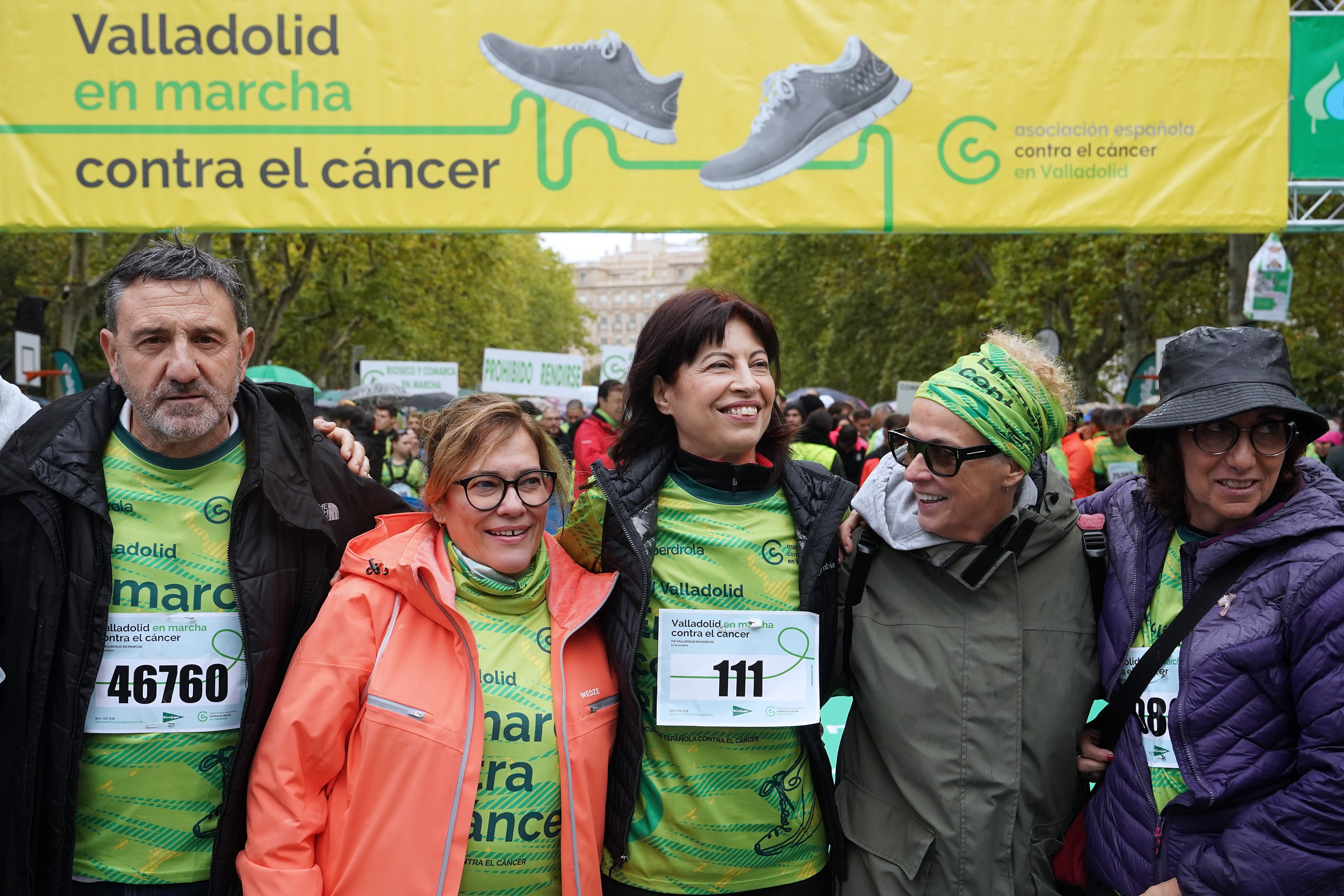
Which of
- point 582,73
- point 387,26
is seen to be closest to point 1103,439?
point 582,73

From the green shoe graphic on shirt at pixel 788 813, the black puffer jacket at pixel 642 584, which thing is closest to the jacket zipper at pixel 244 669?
the black puffer jacket at pixel 642 584

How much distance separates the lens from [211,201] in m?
6.10

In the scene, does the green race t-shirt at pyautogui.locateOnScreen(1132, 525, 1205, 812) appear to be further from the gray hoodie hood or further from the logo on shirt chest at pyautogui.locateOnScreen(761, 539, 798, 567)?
the logo on shirt chest at pyautogui.locateOnScreen(761, 539, 798, 567)

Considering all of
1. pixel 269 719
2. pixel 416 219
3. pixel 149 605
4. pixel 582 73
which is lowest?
pixel 269 719

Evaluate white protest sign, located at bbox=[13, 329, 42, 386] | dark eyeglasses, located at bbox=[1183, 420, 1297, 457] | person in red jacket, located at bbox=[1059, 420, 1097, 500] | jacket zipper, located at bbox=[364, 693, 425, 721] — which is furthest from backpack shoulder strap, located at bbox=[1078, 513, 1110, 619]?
white protest sign, located at bbox=[13, 329, 42, 386]

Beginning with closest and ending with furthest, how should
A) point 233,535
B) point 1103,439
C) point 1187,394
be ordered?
point 1187,394, point 233,535, point 1103,439

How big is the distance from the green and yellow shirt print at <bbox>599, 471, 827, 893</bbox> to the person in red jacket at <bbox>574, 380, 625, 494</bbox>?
20.7 feet

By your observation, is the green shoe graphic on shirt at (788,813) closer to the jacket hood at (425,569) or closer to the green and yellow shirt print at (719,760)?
the green and yellow shirt print at (719,760)

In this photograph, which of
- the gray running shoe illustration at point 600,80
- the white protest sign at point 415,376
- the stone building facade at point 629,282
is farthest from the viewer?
the stone building facade at point 629,282

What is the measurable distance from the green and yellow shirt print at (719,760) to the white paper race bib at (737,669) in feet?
0.13

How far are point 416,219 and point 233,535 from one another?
4200mm

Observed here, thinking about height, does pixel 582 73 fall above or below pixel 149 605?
above

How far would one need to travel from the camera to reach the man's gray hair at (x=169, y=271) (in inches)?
92.5

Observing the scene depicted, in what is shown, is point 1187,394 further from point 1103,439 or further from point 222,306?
point 1103,439
